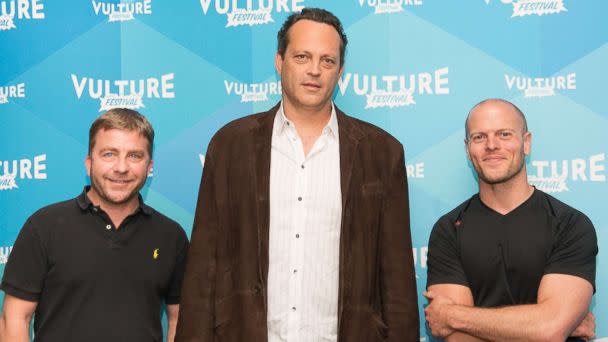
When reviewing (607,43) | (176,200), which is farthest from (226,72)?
(607,43)

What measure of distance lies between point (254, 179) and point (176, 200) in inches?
43.9

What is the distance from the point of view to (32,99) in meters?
3.66

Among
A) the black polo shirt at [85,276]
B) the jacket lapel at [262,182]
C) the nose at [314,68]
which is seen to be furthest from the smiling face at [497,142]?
the black polo shirt at [85,276]

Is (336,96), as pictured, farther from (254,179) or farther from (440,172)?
(254,179)

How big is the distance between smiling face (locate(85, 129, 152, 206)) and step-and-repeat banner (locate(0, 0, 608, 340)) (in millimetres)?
813

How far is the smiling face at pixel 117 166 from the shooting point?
104 inches

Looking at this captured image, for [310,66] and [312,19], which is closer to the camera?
[310,66]

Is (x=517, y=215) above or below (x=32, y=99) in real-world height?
below

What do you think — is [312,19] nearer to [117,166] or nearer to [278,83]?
[278,83]

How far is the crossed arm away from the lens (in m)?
2.47

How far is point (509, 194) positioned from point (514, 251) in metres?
0.27

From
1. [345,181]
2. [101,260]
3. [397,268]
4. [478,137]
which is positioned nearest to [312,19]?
[345,181]

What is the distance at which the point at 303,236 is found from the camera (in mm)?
2527

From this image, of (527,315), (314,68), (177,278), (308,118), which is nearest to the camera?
(527,315)
